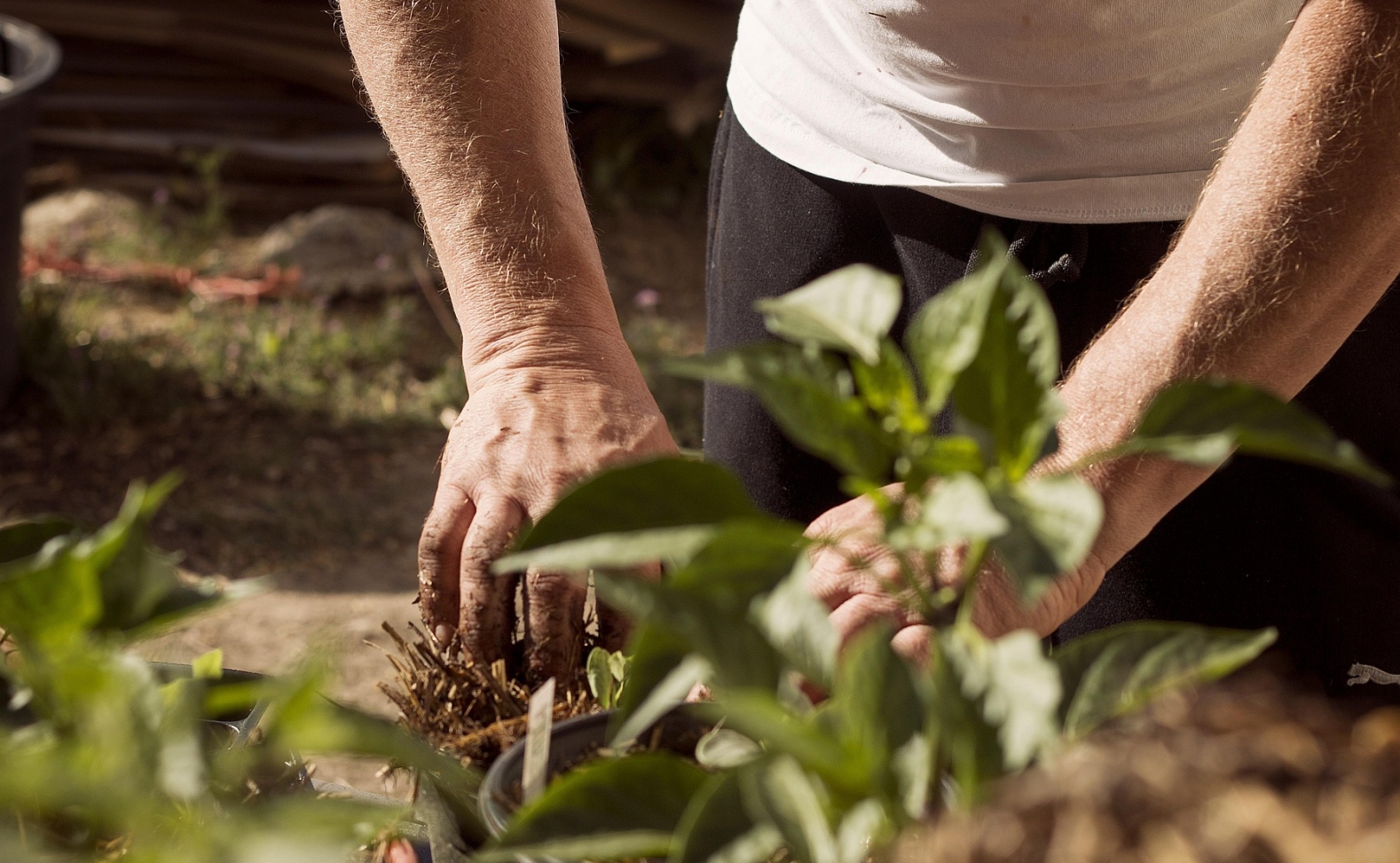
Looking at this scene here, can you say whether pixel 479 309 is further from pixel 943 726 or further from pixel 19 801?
pixel 943 726

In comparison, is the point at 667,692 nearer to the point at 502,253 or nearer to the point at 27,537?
the point at 27,537

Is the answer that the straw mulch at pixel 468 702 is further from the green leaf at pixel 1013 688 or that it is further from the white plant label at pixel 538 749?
the green leaf at pixel 1013 688

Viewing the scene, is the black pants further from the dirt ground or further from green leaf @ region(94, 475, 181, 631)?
the dirt ground

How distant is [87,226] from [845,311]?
462cm

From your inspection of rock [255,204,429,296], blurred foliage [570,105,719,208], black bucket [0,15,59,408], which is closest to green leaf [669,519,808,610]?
black bucket [0,15,59,408]

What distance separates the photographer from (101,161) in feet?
15.6

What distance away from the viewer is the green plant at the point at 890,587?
0.42 meters

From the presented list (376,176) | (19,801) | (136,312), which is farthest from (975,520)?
(376,176)

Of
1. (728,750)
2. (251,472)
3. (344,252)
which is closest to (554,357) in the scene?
(728,750)

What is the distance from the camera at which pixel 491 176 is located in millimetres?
1215

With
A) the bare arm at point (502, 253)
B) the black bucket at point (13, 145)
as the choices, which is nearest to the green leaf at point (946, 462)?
the bare arm at point (502, 253)

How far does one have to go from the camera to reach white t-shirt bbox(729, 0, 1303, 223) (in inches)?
46.9

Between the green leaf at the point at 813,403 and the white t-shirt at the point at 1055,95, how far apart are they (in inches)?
33.5

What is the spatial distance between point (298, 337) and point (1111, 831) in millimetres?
3874
